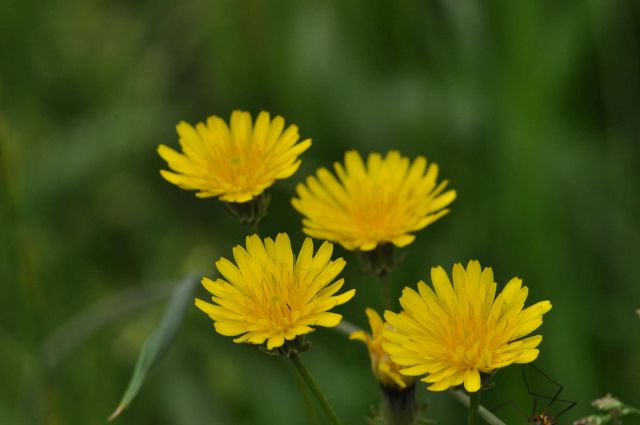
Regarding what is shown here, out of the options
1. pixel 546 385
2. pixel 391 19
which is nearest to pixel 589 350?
pixel 546 385

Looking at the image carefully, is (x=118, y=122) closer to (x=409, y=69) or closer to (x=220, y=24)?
(x=220, y=24)

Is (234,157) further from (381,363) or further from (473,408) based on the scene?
(473,408)

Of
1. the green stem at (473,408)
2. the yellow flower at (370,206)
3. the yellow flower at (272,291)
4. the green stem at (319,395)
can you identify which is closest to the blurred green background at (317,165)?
the yellow flower at (370,206)

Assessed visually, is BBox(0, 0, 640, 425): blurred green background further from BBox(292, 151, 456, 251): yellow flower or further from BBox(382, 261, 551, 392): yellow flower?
BBox(382, 261, 551, 392): yellow flower

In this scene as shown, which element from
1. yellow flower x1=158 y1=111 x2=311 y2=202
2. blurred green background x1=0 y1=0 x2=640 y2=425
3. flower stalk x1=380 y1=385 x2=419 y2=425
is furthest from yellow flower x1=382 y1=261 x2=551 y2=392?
blurred green background x1=0 y1=0 x2=640 y2=425

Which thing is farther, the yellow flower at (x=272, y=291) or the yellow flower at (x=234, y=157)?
the yellow flower at (x=234, y=157)

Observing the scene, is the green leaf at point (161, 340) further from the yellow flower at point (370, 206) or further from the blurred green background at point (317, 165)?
the blurred green background at point (317, 165)

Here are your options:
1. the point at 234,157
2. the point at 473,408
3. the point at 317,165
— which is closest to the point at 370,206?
the point at 234,157
